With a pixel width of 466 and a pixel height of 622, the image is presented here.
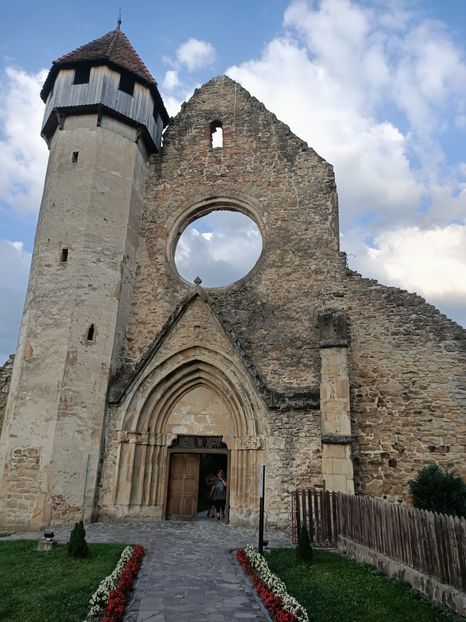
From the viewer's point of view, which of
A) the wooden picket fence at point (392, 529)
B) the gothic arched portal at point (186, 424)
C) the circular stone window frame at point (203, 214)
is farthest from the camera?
the circular stone window frame at point (203, 214)

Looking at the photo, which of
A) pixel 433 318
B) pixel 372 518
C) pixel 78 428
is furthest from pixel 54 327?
pixel 433 318

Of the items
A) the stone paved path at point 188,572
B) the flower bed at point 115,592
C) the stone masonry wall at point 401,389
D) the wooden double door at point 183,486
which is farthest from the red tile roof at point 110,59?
the flower bed at point 115,592

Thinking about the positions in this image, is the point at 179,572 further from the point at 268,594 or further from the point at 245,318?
the point at 245,318

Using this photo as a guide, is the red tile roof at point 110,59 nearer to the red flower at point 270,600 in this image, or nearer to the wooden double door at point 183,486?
the wooden double door at point 183,486

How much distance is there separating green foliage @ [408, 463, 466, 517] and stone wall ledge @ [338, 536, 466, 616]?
1.57 m

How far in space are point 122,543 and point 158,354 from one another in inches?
207

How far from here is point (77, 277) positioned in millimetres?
13117

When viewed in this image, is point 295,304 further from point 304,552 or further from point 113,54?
point 113,54

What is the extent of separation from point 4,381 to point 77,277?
3797 mm

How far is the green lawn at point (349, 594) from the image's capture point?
5.26 m

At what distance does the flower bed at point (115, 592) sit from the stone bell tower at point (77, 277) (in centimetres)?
488

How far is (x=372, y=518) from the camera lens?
778 cm

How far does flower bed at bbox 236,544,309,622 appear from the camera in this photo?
4999 mm

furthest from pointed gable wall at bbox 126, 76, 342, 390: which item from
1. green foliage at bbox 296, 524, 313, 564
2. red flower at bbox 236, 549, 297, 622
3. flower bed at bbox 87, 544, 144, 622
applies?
flower bed at bbox 87, 544, 144, 622
